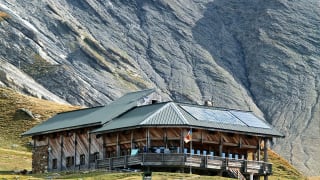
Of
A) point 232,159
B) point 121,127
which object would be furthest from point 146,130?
point 232,159

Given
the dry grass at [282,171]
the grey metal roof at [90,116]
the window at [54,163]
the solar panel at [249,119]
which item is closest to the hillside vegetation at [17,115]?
the grey metal roof at [90,116]

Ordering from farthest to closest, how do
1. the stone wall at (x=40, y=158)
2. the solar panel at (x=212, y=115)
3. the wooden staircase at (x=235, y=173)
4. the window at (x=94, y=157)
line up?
the stone wall at (x=40, y=158), the window at (x=94, y=157), the solar panel at (x=212, y=115), the wooden staircase at (x=235, y=173)

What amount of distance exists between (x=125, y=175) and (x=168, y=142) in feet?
51.0

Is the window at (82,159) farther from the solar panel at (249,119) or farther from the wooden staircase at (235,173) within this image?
the wooden staircase at (235,173)

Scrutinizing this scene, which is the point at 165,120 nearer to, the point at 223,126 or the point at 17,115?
the point at 223,126

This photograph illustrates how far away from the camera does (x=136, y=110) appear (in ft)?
310

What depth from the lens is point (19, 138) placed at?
122375 millimetres

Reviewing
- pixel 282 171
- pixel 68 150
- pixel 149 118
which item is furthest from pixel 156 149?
pixel 282 171

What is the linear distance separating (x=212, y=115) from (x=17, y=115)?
157ft

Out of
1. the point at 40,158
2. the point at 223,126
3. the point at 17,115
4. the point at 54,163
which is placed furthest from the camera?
the point at 17,115

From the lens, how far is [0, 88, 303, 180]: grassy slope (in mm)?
95706

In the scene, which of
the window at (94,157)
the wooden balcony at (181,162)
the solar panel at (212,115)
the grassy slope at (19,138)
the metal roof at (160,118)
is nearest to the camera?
the wooden balcony at (181,162)

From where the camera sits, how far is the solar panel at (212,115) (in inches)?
3568

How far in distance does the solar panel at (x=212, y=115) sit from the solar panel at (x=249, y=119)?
103cm
